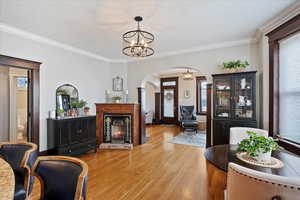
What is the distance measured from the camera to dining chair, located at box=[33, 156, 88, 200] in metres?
1.01

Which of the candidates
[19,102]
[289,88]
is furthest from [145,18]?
[19,102]

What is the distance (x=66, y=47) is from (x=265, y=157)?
491 cm

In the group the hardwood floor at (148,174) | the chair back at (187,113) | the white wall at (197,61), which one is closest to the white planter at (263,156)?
the hardwood floor at (148,174)

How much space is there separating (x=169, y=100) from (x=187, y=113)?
5.22 feet

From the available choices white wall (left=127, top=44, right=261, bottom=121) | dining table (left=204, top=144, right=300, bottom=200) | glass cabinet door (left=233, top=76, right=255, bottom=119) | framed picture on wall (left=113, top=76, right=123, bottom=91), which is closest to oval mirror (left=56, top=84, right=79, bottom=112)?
framed picture on wall (left=113, top=76, right=123, bottom=91)

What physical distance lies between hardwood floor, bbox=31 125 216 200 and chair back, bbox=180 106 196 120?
334 centimetres

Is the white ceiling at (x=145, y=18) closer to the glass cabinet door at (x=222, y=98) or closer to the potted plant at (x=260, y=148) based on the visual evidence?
the glass cabinet door at (x=222, y=98)

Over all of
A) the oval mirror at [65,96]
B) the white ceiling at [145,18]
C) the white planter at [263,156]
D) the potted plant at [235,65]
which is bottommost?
the white planter at [263,156]

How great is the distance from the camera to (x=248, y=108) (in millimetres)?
3592

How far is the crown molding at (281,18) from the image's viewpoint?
2.47 meters

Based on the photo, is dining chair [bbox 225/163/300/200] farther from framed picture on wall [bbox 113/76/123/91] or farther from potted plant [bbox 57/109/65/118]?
framed picture on wall [bbox 113/76/123/91]

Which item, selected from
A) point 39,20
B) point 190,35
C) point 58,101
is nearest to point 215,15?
point 190,35

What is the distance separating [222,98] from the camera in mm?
3943

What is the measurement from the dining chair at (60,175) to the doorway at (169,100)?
7.84 metres
